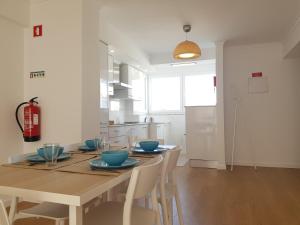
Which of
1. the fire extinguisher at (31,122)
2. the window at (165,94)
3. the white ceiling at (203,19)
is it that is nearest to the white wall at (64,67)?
the fire extinguisher at (31,122)

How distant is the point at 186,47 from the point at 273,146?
2.82 m

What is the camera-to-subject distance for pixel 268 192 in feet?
10.1

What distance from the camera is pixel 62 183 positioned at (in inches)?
38.8

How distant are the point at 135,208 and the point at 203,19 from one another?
306cm

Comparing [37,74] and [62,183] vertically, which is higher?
[37,74]

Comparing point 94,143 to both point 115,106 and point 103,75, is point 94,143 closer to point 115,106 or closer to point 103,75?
point 103,75

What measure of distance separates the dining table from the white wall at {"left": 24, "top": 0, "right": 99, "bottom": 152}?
153 cm

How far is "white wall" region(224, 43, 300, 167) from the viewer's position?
4.65m

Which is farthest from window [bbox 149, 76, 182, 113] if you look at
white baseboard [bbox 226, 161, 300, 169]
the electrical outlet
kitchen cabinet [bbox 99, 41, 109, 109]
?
the electrical outlet

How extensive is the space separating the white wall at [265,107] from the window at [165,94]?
1.76 metres

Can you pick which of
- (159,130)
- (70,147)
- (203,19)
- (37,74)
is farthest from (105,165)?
(159,130)

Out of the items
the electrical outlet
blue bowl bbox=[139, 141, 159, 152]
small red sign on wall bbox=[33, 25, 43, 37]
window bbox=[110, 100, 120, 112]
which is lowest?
blue bowl bbox=[139, 141, 159, 152]

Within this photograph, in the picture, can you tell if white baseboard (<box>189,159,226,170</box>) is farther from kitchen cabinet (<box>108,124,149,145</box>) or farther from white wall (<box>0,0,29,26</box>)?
white wall (<box>0,0,29,26</box>)

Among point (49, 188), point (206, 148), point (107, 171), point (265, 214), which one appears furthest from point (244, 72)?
point (49, 188)
